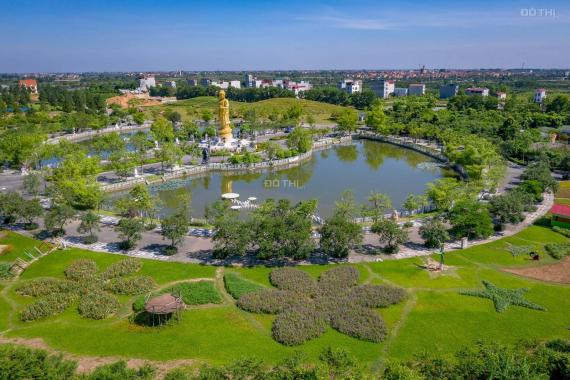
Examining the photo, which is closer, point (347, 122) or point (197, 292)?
point (197, 292)

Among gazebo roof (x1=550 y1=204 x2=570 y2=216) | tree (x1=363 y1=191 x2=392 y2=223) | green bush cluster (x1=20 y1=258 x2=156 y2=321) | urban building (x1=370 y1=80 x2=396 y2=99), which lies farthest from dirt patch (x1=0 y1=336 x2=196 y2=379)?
urban building (x1=370 y1=80 x2=396 y2=99)

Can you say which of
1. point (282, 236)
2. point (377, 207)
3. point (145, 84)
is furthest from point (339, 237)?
point (145, 84)

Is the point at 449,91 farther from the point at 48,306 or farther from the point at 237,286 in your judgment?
the point at 48,306

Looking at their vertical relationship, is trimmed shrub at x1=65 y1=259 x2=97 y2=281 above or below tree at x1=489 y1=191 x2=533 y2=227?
below

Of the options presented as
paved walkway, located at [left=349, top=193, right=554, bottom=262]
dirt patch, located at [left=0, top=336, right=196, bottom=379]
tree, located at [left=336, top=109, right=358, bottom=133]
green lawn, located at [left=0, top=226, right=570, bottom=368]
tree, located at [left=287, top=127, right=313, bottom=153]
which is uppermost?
tree, located at [left=336, top=109, right=358, bottom=133]

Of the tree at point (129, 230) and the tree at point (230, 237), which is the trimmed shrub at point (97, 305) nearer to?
the tree at point (129, 230)

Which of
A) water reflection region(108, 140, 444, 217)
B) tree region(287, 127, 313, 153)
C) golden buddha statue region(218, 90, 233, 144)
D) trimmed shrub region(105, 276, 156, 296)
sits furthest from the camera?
golden buddha statue region(218, 90, 233, 144)

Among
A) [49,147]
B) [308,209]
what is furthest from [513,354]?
[49,147]

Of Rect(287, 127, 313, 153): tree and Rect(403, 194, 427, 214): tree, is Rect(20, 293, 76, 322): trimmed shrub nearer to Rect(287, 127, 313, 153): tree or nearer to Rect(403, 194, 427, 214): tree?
Rect(403, 194, 427, 214): tree
